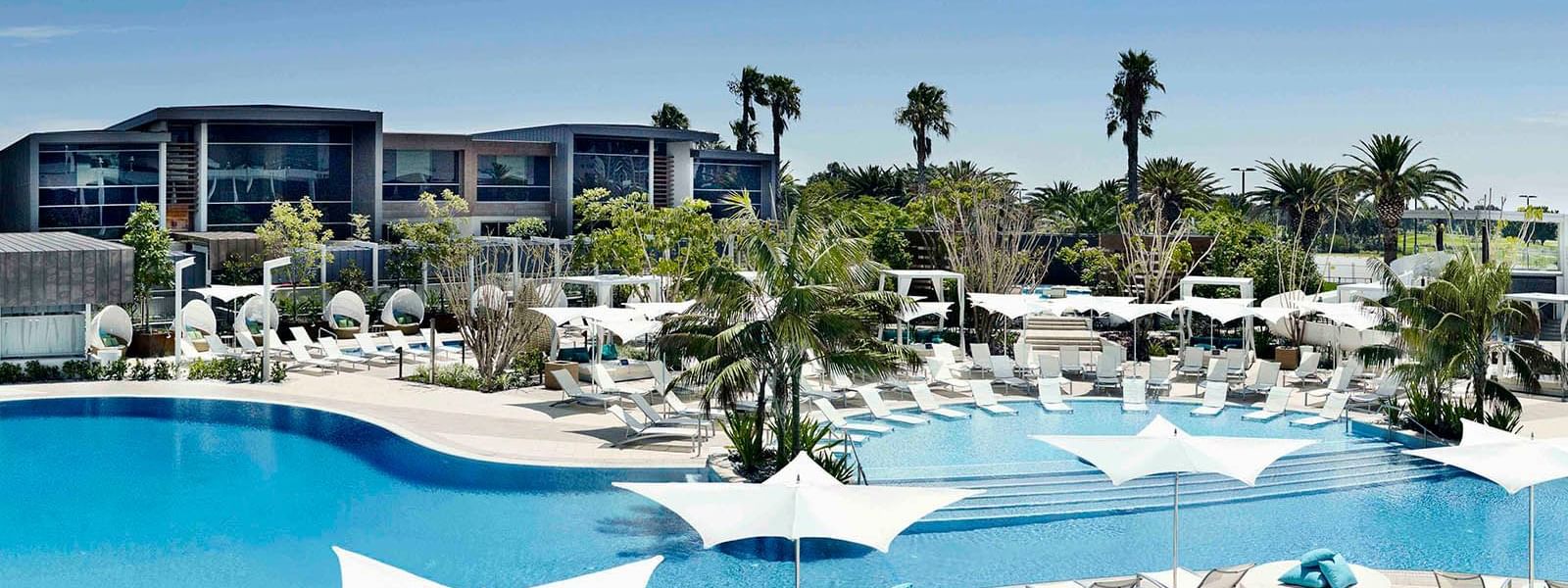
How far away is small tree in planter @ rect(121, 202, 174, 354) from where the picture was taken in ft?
95.3

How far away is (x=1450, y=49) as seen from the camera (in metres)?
46.6

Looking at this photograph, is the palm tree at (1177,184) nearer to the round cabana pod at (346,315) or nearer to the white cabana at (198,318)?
the round cabana pod at (346,315)

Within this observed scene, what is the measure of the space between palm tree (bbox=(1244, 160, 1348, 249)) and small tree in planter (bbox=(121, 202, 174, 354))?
3671 centimetres

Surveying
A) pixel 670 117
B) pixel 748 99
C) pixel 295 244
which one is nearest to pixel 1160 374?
pixel 295 244

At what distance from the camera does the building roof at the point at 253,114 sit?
123 feet

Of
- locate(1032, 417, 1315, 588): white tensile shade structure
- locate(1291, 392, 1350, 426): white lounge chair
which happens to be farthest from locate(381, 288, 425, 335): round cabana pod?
locate(1032, 417, 1315, 588): white tensile shade structure

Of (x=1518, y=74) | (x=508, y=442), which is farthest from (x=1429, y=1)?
(x=508, y=442)

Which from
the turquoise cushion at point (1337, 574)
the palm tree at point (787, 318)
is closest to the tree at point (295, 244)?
the palm tree at point (787, 318)

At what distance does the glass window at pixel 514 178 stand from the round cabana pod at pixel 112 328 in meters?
18.9

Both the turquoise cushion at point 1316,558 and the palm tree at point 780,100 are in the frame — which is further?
the palm tree at point 780,100

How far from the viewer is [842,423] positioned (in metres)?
20.1

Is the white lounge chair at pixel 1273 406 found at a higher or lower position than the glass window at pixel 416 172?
lower

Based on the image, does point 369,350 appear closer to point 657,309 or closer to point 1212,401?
point 657,309

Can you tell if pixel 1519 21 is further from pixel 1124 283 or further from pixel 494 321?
pixel 494 321
